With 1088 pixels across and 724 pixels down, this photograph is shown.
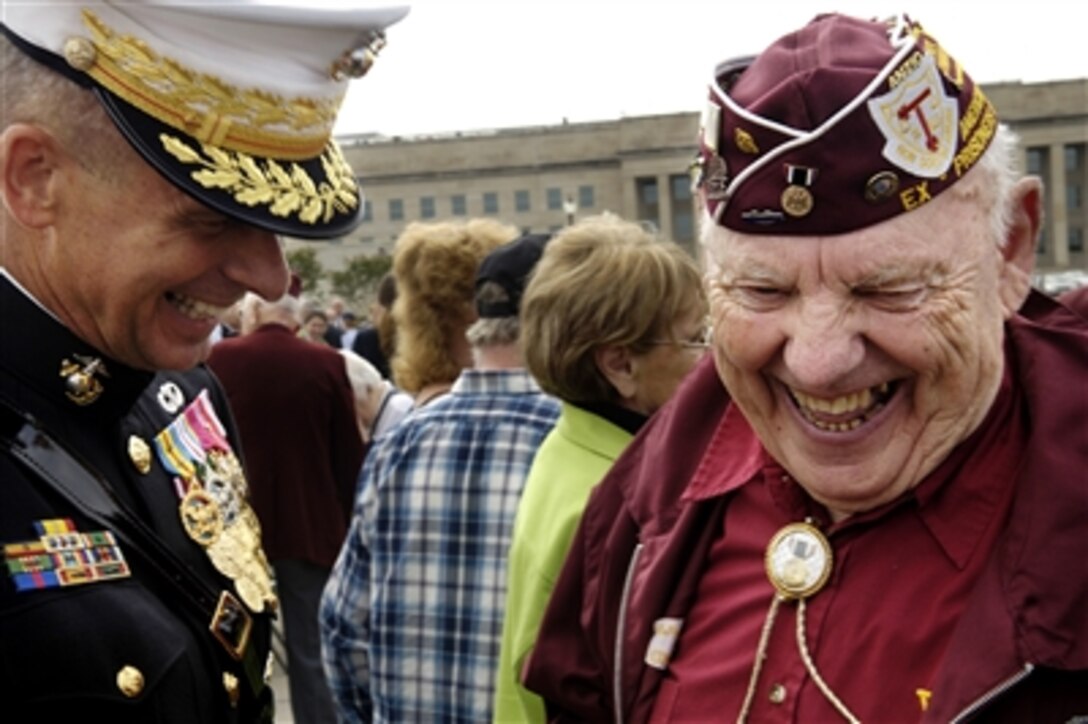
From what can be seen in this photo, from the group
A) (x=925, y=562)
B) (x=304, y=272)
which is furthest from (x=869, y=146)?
(x=304, y=272)

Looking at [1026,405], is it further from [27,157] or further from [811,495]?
[27,157]

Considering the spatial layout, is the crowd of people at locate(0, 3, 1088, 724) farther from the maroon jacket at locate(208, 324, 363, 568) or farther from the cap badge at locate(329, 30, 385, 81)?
the maroon jacket at locate(208, 324, 363, 568)

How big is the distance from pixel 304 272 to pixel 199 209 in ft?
157

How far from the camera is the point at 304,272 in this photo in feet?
160

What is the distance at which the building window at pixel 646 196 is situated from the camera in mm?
69375

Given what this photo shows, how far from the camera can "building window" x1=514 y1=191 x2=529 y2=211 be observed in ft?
229

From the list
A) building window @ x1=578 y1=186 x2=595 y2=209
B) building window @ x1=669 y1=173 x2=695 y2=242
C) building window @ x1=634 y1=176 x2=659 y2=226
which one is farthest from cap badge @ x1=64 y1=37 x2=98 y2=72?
building window @ x1=669 y1=173 x2=695 y2=242

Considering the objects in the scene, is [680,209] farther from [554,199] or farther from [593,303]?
[593,303]

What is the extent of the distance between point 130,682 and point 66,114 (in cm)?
85

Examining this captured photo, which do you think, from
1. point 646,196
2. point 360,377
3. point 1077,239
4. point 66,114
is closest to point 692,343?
point 66,114

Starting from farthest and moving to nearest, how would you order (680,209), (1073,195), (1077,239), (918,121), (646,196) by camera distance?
(680,209)
(646,196)
(1077,239)
(1073,195)
(918,121)

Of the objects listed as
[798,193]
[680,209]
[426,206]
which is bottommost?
[680,209]

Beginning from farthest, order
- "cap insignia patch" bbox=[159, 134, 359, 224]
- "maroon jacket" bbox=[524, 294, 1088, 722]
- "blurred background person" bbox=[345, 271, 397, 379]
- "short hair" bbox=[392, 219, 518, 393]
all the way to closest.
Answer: "blurred background person" bbox=[345, 271, 397, 379] < "short hair" bbox=[392, 219, 518, 393] < "cap insignia patch" bbox=[159, 134, 359, 224] < "maroon jacket" bbox=[524, 294, 1088, 722]

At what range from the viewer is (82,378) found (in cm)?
204
